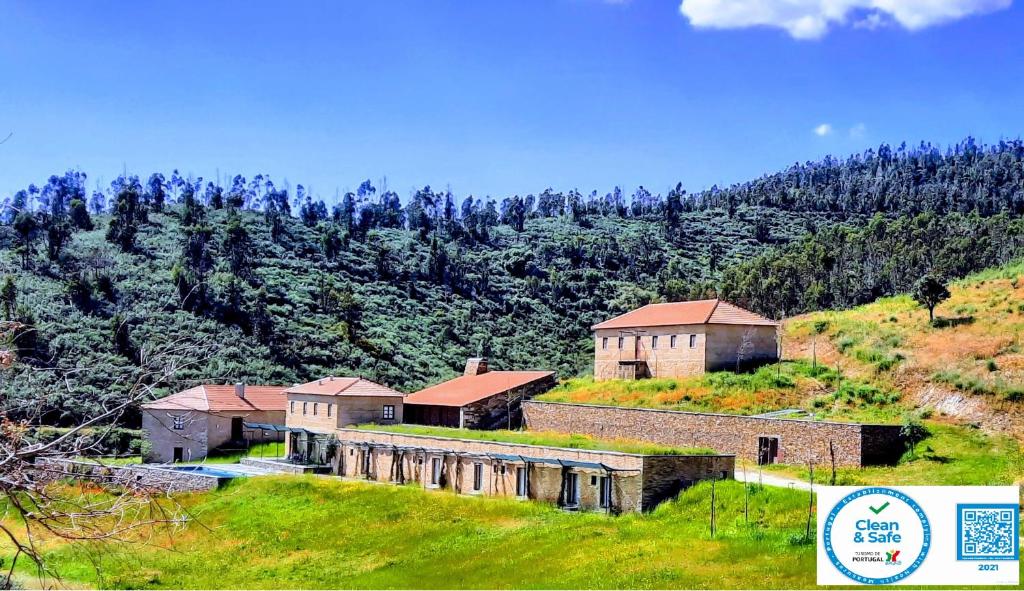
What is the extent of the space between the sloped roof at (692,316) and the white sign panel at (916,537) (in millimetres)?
30437

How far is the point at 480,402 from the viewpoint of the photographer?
5012cm

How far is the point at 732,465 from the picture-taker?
108 feet

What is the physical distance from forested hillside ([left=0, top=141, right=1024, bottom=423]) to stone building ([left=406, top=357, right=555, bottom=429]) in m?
12.4

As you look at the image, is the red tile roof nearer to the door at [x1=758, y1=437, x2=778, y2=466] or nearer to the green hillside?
the green hillside

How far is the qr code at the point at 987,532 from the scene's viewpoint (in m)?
18.7

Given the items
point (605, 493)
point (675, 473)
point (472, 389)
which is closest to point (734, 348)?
A: point (472, 389)

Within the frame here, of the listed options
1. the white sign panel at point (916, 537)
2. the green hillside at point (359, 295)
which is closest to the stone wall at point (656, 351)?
the green hillside at point (359, 295)

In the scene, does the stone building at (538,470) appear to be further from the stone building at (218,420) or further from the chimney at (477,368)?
the chimney at (477,368)

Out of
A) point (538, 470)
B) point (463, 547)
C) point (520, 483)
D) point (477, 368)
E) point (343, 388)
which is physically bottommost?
point (463, 547)

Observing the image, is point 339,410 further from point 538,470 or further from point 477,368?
point 538,470

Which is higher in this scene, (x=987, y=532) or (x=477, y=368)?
(x=477, y=368)

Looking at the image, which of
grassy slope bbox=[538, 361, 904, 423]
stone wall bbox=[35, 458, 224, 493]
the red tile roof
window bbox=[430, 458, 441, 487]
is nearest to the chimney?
the red tile roof

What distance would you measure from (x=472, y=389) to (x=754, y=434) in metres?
20.0

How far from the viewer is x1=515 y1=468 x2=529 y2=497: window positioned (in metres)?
34.6
